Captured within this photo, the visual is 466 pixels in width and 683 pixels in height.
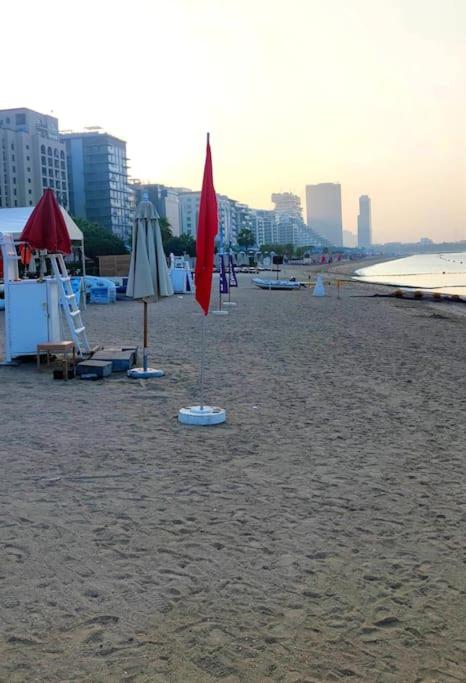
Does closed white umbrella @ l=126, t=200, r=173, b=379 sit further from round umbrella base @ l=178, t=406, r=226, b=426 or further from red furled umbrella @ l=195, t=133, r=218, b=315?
round umbrella base @ l=178, t=406, r=226, b=426

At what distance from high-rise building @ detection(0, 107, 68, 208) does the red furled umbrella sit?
110 meters

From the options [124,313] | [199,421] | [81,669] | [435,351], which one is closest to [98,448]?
[199,421]

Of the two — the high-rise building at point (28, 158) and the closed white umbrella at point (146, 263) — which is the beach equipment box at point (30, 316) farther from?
the high-rise building at point (28, 158)

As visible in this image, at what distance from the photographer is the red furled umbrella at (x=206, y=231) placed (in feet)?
22.1

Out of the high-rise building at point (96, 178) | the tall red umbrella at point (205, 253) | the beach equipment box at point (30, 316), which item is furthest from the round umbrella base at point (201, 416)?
the high-rise building at point (96, 178)

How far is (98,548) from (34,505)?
879mm

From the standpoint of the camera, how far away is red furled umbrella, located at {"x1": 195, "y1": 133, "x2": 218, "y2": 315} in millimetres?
6738

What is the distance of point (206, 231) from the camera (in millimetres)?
6898

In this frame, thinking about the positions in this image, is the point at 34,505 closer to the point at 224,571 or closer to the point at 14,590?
the point at 14,590

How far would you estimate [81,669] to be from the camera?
276 cm

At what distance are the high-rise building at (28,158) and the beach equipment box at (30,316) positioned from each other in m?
106

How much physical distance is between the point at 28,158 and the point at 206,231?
121804mm

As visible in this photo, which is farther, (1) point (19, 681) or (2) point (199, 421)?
(2) point (199, 421)

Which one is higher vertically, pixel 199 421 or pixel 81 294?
pixel 81 294
